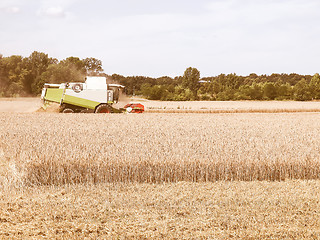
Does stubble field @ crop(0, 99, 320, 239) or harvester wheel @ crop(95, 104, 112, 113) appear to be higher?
harvester wheel @ crop(95, 104, 112, 113)

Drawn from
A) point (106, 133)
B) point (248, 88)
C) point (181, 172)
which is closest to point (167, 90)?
point (248, 88)

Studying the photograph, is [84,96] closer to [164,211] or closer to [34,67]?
[164,211]

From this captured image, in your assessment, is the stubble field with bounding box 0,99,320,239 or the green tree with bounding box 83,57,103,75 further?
the green tree with bounding box 83,57,103,75

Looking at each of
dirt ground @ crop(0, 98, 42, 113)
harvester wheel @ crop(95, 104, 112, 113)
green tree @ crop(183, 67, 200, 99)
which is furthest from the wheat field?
green tree @ crop(183, 67, 200, 99)

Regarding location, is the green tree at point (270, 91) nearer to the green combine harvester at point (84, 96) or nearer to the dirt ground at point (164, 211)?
the green combine harvester at point (84, 96)

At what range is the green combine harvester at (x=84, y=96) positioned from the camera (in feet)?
65.4

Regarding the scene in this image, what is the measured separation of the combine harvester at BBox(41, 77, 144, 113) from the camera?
1995cm

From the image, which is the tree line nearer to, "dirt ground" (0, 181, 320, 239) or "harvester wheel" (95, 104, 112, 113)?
"harvester wheel" (95, 104, 112, 113)

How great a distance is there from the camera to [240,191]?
639 cm

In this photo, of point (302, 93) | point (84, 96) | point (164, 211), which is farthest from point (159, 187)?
point (302, 93)

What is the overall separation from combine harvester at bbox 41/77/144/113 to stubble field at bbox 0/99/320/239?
10245mm

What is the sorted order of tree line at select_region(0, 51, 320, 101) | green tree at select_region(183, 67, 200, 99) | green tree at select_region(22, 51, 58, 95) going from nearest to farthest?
tree line at select_region(0, 51, 320, 101) → green tree at select_region(22, 51, 58, 95) → green tree at select_region(183, 67, 200, 99)

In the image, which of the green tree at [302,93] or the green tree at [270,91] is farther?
the green tree at [302,93]

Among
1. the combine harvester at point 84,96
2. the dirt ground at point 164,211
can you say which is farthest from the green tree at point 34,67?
the dirt ground at point 164,211
